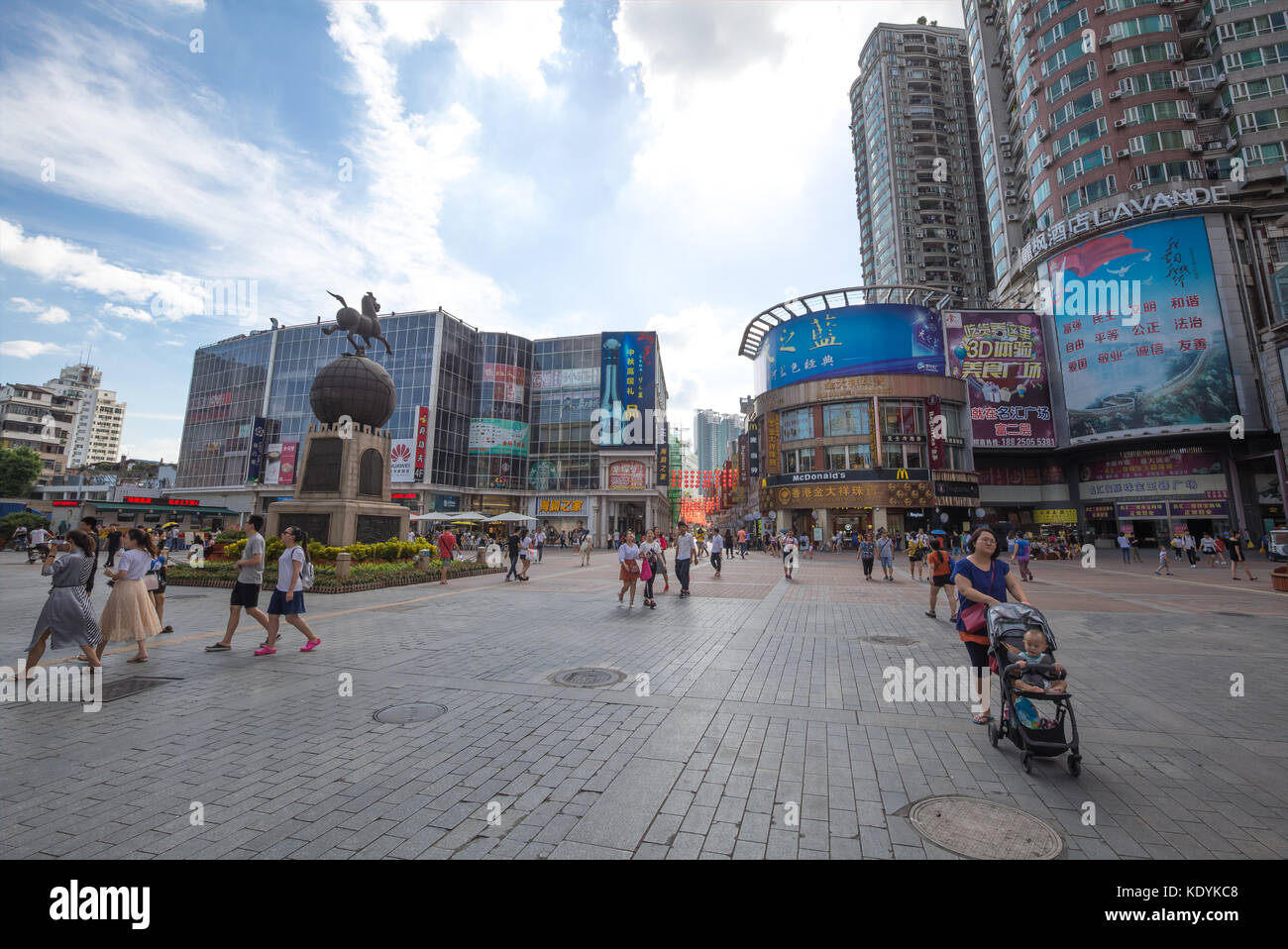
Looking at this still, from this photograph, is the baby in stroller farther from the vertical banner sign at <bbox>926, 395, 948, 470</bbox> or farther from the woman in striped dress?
the vertical banner sign at <bbox>926, 395, 948, 470</bbox>

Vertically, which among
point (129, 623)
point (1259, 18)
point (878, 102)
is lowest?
point (129, 623)

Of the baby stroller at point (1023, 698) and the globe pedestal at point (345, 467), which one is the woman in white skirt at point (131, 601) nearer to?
Result: the baby stroller at point (1023, 698)

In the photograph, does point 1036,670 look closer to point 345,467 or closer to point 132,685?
point 132,685

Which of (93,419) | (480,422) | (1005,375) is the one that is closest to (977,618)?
(1005,375)

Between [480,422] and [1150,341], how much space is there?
5788cm

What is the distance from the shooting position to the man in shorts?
25.2 feet

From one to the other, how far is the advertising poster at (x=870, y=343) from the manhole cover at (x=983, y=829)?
4570 cm

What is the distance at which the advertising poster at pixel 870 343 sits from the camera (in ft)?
148

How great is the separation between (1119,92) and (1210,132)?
279 inches

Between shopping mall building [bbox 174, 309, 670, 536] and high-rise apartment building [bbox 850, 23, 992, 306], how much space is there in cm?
5067

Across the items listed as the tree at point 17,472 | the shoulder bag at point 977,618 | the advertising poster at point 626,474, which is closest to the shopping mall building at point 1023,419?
the advertising poster at point 626,474
